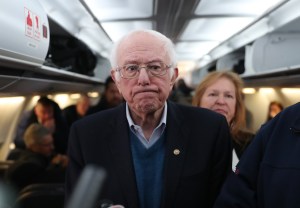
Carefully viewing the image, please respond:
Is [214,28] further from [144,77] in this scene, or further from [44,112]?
[144,77]

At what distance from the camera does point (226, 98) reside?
8.66ft

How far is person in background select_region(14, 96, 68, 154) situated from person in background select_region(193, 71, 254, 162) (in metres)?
2.92

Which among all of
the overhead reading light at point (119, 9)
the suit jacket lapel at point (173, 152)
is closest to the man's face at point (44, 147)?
the overhead reading light at point (119, 9)

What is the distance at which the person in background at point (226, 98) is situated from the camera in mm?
2602

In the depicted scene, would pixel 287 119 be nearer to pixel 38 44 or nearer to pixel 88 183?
pixel 88 183

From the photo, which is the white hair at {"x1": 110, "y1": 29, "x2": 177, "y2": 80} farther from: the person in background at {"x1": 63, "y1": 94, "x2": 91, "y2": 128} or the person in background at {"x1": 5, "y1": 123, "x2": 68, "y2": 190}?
the person in background at {"x1": 63, "y1": 94, "x2": 91, "y2": 128}

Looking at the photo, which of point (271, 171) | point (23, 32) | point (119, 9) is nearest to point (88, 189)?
point (271, 171)

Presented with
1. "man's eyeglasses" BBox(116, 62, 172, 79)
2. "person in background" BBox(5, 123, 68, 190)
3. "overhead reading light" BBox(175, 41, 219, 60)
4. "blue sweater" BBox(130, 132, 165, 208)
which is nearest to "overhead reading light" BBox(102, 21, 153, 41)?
"person in background" BBox(5, 123, 68, 190)

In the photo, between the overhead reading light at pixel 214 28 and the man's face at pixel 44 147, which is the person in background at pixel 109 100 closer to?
the man's face at pixel 44 147

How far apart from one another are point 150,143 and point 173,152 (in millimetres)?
118

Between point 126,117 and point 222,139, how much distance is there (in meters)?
0.47

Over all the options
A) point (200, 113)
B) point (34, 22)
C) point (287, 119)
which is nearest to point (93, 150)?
point (200, 113)

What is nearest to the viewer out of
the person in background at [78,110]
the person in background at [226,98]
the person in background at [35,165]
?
the person in background at [226,98]

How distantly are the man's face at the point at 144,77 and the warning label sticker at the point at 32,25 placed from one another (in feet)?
2.77
